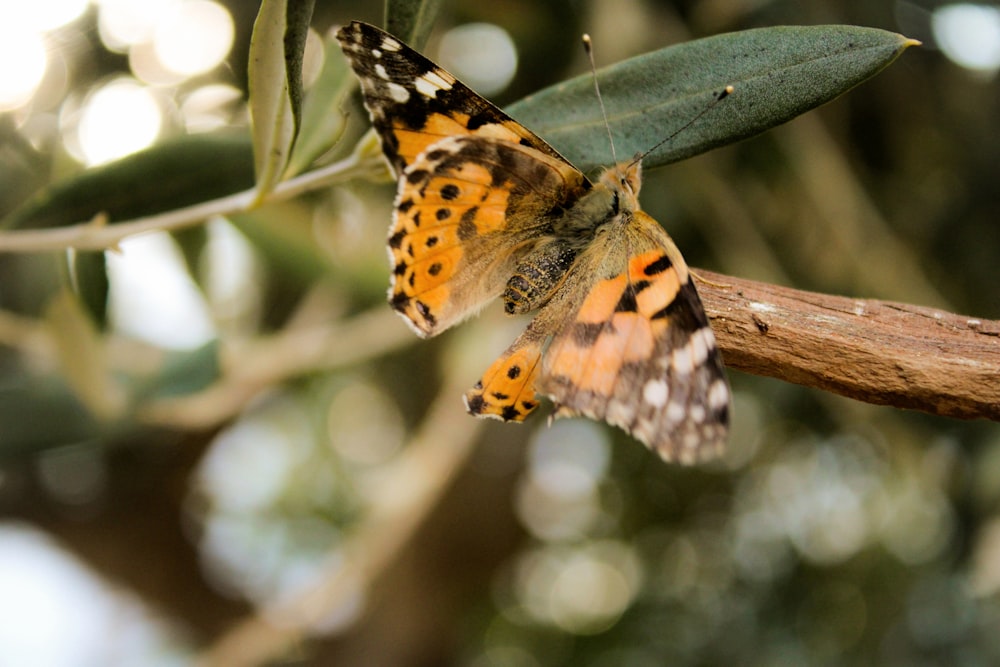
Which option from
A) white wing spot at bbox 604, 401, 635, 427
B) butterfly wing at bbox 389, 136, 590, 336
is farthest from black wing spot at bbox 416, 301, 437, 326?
white wing spot at bbox 604, 401, 635, 427

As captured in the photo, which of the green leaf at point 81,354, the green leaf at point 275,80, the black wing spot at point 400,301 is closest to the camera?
the green leaf at point 275,80

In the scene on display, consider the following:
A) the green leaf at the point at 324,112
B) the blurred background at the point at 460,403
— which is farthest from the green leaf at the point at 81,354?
the green leaf at the point at 324,112

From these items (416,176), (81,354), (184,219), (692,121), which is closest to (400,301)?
(416,176)

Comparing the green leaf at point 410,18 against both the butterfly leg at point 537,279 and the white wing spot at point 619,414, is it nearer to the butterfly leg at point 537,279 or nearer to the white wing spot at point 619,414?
the butterfly leg at point 537,279

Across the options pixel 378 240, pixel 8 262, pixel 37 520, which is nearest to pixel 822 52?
pixel 378 240

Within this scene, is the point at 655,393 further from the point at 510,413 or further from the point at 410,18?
the point at 410,18

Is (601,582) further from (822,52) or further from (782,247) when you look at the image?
(822,52)
